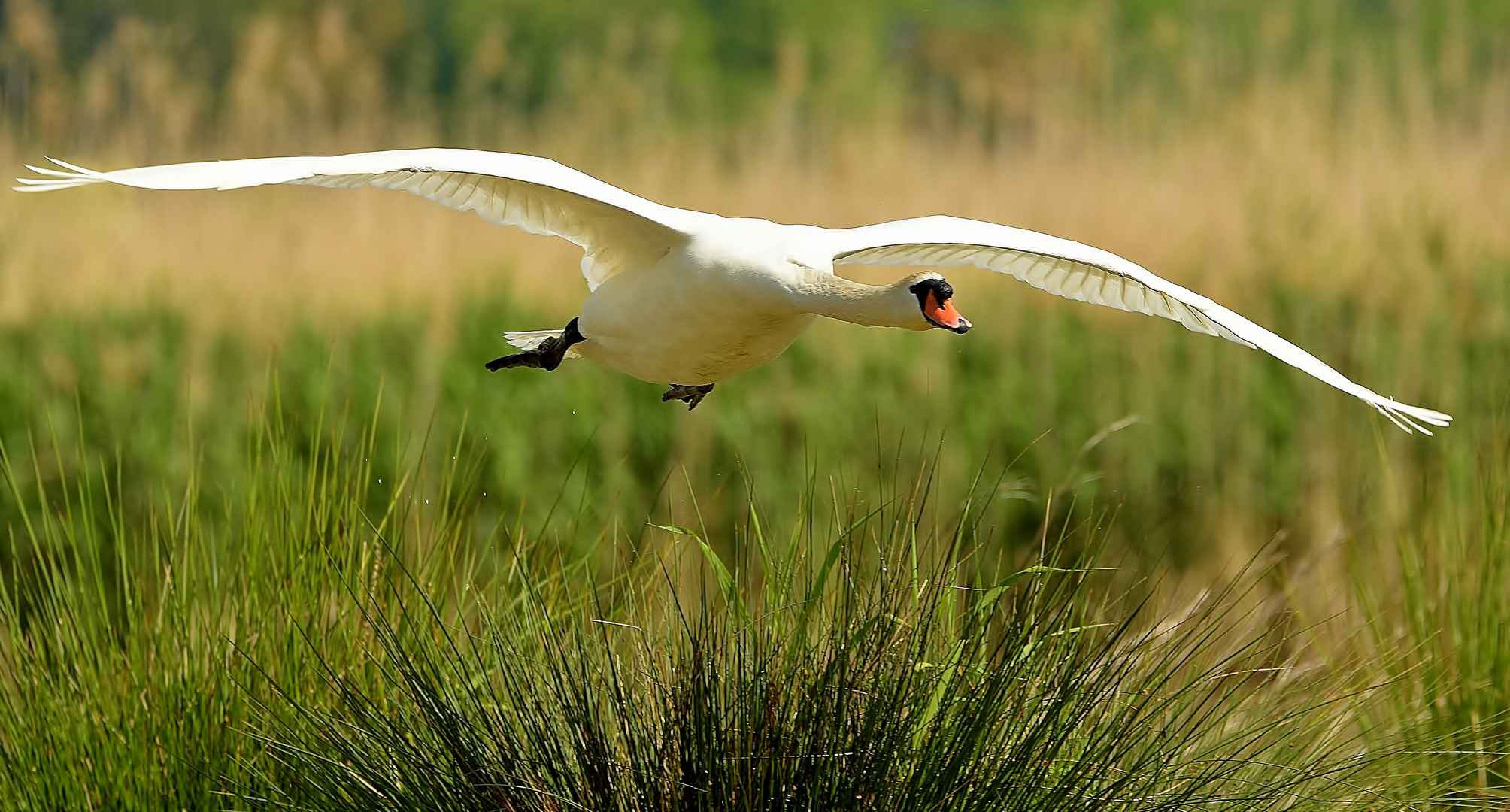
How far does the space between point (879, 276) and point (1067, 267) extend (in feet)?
15.6

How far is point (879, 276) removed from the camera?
9.02 metres

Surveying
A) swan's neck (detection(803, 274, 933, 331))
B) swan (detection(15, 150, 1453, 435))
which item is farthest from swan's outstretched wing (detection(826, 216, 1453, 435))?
swan's neck (detection(803, 274, 933, 331))

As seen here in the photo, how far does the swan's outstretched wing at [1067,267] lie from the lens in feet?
11.9

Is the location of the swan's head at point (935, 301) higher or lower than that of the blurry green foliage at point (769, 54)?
lower

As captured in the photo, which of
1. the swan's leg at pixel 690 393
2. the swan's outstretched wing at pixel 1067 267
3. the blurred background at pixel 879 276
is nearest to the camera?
the swan's outstretched wing at pixel 1067 267

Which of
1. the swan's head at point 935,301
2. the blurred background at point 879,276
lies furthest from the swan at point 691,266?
the blurred background at point 879,276

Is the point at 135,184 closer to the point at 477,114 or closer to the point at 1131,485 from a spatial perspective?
the point at 1131,485

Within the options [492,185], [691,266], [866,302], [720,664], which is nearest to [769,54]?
[492,185]

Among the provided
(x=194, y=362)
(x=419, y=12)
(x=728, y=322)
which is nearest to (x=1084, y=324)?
(x=194, y=362)

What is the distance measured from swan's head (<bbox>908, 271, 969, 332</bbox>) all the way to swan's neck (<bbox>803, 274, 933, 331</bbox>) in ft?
0.05

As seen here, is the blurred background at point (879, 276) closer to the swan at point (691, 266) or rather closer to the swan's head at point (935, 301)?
the swan at point (691, 266)

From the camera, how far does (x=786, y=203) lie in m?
10.1

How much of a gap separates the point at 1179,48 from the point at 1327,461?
5103mm

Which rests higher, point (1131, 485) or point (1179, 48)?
point (1179, 48)
